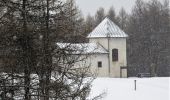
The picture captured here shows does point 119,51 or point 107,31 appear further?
point 107,31

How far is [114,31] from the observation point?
59.0 metres

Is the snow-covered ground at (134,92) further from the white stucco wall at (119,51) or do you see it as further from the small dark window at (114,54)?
the small dark window at (114,54)

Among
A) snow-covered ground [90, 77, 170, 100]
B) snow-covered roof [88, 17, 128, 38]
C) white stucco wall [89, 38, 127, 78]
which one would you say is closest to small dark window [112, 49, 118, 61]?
white stucco wall [89, 38, 127, 78]

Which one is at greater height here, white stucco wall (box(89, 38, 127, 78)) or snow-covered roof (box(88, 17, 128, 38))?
snow-covered roof (box(88, 17, 128, 38))

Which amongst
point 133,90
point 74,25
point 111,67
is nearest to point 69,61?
point 74,25

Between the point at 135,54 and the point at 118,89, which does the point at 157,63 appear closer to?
the point at 135,54

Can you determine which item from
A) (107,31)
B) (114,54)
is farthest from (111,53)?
(107,31)

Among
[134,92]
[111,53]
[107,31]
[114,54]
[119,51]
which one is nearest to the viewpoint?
[134,92]

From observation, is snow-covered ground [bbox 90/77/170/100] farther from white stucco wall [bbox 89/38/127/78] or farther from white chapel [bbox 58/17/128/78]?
white stucco wall [bbox 89/38/127/78]

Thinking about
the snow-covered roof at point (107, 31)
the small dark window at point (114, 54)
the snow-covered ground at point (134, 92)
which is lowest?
the snow-covered ground at point (134, 92)

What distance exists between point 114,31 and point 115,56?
303 centimetres

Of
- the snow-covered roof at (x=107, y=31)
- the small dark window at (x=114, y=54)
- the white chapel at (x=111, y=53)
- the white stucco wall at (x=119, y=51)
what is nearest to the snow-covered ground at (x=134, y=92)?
the white chapel at (x=111, y=53)

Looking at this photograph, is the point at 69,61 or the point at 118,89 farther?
the point at 118,89

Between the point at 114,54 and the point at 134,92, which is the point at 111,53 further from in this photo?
the point at 134,92
